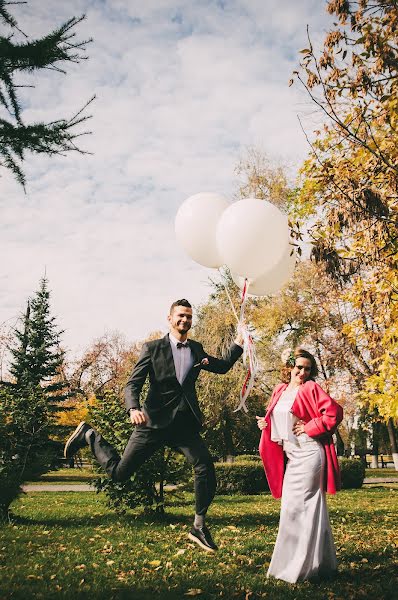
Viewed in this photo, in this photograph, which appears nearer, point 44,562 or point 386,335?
point 44,562

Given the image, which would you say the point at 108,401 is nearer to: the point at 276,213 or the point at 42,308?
the point at 276,213

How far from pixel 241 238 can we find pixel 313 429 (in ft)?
7.48

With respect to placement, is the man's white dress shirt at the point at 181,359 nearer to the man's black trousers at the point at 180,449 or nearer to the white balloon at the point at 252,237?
the man's black trousers at the point at 180,449

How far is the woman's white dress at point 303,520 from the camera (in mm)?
4266

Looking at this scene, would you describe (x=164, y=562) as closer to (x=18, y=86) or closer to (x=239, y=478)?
(x=18, y=86)

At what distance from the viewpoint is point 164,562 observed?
4.91 m

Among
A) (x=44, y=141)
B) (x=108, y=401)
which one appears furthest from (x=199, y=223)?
(x=108, y=401)

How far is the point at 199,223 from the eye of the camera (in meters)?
6.48

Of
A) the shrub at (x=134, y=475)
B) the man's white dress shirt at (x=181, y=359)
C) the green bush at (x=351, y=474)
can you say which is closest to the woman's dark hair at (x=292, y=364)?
the man's white dress shirt at (x=181, y=359)

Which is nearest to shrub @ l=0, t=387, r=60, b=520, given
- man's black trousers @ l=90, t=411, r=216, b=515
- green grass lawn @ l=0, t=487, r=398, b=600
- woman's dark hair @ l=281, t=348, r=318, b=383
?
green grass lawn @ l=0, t=487, r=398, b=600

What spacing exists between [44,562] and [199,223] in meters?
4.14

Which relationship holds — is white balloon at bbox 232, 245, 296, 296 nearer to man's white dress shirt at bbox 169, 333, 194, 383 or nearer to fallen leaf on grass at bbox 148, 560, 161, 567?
man's white dress shirt at bbox 169, 333, 194, 383

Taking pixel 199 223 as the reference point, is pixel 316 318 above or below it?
above

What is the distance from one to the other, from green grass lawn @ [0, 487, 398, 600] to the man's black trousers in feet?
2.35
